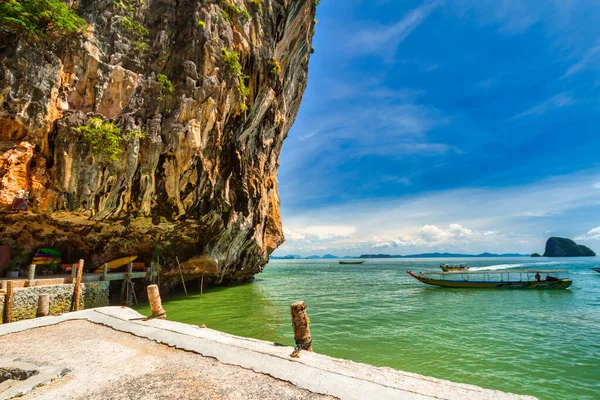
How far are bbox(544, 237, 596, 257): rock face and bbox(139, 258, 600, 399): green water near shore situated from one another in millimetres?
171374

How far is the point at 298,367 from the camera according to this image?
511 cm

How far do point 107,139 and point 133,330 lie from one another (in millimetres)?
10331

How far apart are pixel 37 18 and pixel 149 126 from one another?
21.5ft

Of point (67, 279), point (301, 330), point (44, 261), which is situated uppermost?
point (44, 261)

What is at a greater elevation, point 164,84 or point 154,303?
point 164,84

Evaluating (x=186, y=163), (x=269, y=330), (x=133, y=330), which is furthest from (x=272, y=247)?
(x=133, y=330)

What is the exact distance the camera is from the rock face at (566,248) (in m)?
146

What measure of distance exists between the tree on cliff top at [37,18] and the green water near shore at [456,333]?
15.3 meters

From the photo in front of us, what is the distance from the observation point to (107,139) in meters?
13.8

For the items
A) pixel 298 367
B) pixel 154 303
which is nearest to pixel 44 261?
pixel 154 303

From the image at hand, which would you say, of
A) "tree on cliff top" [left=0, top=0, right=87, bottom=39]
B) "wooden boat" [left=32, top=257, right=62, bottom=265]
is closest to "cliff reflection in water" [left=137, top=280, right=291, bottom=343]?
"wooden boat" [left=32, top=257, right=62, bottom=265]

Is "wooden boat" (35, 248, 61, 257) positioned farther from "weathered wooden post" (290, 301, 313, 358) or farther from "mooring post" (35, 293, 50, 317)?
"weathered wooden post" (290, 301, 313, 358)

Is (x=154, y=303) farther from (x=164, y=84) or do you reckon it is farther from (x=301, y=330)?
(x=164, y=84)

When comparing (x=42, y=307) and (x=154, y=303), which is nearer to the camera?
(x=154, y=303)
